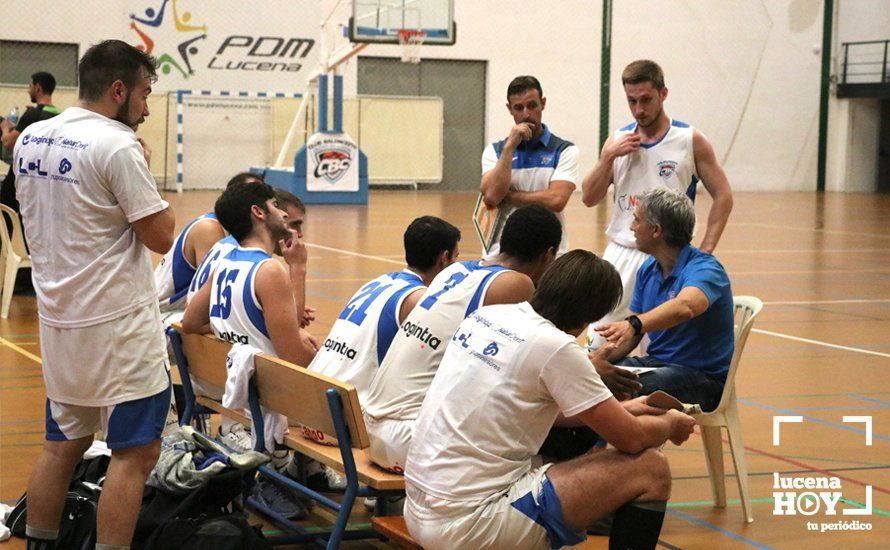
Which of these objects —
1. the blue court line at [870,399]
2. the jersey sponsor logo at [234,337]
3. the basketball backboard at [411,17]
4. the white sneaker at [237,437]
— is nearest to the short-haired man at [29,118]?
the white sneaker at [237,437]

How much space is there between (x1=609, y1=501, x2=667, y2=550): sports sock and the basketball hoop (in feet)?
56.2

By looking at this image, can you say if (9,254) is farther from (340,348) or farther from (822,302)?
(822,302)

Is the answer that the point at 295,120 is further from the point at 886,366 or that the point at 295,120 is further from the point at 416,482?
the point at 416,482

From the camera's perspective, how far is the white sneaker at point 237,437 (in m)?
4.59

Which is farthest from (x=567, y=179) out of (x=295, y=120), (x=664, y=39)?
(x=664, y=39)

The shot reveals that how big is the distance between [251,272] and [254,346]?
30cm

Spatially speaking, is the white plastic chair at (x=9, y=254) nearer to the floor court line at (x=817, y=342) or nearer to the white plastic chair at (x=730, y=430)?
the floor court line at (x=817, y=342)

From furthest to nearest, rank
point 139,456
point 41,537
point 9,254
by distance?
point 9,254
point 41,537
point 139,456

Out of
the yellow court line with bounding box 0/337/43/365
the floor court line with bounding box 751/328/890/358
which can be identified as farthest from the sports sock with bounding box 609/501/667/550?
the floor court line with bounding box 751/328/890/358

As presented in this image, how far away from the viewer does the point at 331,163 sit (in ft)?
71.1

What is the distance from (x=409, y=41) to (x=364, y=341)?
1627cm

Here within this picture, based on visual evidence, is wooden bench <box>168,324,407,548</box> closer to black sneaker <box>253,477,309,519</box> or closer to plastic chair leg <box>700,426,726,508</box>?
black sneaker <box>253,477,309,519</box>

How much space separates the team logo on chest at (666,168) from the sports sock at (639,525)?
2.56 metres

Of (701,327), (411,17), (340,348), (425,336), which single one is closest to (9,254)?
(340,348)
